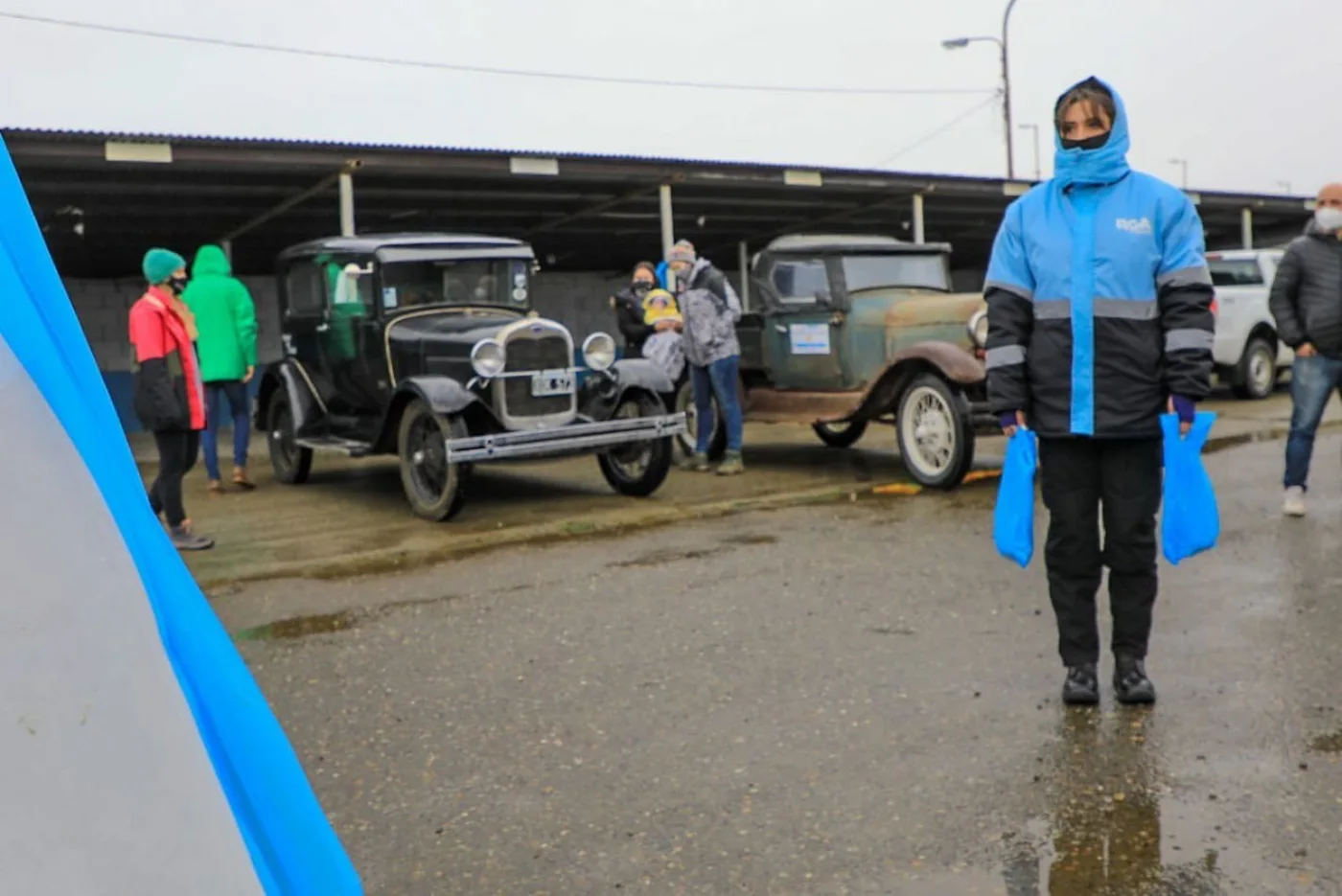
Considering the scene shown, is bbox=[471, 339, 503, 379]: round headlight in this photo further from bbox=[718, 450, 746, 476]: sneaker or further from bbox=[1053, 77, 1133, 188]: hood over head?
bbox=[1053, 77, 1133, 188]: hood over head

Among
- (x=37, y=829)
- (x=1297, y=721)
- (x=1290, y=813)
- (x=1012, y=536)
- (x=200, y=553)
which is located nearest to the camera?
(x=37, y=829)

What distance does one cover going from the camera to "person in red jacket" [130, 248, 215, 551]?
711 cm

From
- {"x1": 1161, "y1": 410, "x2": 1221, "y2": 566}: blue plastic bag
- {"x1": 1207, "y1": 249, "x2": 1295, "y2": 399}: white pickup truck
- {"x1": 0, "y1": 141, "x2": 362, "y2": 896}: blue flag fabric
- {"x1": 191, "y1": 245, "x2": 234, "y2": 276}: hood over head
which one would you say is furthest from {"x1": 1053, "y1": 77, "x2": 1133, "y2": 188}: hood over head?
{"x1": 1207, "y1": 249, "x2": 1295, "y2": 399}: white pickup truck

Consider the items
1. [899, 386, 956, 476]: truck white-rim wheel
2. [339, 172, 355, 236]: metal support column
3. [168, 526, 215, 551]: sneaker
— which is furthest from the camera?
[339, 172, 355, 236]: metal support column

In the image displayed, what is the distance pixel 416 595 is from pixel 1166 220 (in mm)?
3731

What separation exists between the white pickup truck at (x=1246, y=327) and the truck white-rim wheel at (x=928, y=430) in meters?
7.28

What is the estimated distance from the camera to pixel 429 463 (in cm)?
845

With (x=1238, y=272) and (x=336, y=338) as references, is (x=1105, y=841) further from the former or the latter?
(x=1238, y=272)

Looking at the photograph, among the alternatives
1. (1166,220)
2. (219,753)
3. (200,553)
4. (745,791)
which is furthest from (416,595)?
(219,753)

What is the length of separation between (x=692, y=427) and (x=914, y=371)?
2429 millimetres

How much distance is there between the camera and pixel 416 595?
6039 mm

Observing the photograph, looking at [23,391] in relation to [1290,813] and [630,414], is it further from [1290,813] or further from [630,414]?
[630,414]

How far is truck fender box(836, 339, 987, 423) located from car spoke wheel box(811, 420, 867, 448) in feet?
5.21

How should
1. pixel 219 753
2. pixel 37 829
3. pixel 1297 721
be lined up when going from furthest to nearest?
pixel 1297 721 → pixel 219 753 → pixel 37 829
